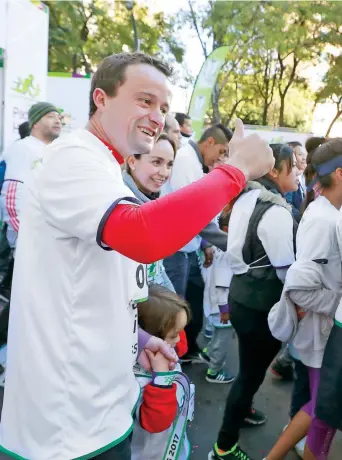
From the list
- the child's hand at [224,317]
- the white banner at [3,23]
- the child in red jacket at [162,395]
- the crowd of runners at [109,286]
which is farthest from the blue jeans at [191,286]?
the white banner at [3,23]

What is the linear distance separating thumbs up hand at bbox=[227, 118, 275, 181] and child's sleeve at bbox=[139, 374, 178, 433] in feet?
2.62

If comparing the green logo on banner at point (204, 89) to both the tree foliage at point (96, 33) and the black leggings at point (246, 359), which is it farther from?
the black leggings at point (246, 359)

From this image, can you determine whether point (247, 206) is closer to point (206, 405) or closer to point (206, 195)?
point (206, 195)

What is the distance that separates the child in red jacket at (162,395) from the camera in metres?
1.57

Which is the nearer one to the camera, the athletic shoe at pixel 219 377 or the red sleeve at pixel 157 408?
the red sleeve at pixel 157 408

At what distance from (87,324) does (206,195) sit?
1.56ft

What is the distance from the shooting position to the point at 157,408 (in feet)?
5.11

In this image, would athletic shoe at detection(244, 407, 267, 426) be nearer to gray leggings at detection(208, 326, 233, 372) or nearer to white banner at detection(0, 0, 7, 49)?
gray leggings at detection(208, 326, 233, 372)

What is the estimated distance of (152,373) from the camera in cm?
162

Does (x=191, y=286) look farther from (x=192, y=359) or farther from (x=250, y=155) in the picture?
(x=250, y=155)

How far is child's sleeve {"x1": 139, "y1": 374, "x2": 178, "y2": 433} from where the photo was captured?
1.56m

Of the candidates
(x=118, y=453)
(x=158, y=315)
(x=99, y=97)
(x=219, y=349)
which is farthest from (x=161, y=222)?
(x=219, y=349)

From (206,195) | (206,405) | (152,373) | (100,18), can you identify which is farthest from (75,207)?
(100,18)

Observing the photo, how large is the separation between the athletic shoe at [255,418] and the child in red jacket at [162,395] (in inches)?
53.7
